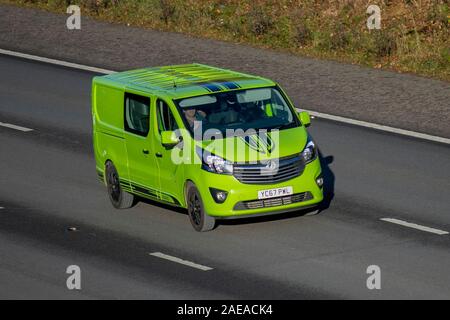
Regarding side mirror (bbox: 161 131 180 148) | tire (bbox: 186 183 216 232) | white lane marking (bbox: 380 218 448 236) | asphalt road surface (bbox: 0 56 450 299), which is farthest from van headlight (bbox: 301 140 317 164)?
side mirror (bbox: 161 131 180 148)

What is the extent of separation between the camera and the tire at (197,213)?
61.1 feet

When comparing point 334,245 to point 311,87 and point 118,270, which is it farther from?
point 311,87

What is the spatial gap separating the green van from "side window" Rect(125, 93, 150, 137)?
0.01 meters

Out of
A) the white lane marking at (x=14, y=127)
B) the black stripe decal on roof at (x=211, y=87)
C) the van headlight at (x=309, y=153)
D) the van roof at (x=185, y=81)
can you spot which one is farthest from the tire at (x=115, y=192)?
the white lane marking at (x=14, y=127)

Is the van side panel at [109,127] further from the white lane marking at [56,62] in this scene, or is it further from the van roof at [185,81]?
the white lane marking at [56,62]

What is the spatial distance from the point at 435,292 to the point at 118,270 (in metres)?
3.92

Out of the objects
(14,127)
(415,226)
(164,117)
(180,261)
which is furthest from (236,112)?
(14,127)

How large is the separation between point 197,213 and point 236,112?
4.96ft

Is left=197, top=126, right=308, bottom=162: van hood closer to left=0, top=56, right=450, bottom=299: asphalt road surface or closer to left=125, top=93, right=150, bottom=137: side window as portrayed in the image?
left=0, top=56, right=450, bottom=299: asphalt road surface

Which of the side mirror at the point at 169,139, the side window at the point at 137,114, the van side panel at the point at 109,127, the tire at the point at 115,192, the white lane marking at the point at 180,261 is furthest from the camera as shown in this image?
the tire at the point at 115,192

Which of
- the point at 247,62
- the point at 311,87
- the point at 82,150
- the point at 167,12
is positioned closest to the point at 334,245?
the point at 82,150

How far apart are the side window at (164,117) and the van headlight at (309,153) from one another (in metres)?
1.82

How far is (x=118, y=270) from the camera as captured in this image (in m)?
17.2
